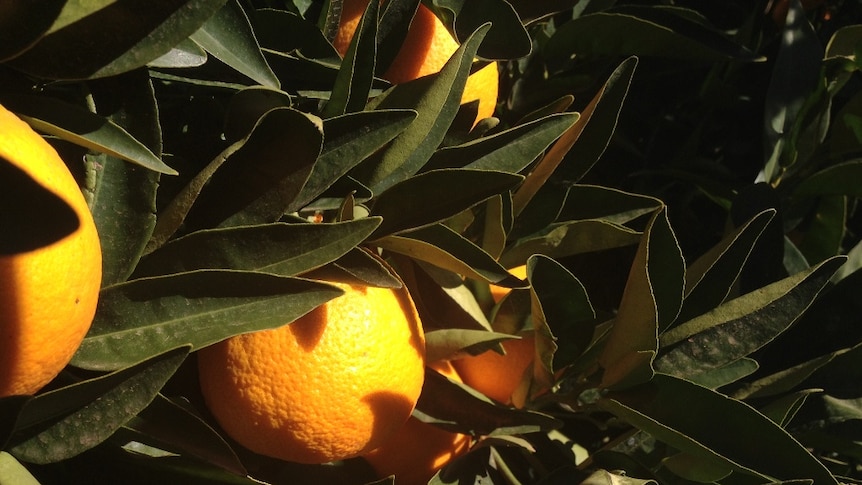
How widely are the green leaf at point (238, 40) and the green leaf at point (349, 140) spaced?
65mm

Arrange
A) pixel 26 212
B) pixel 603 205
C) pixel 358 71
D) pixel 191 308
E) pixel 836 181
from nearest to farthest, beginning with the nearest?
pixel 26 212 → pixel 191 308 → pixel 358 71 → pixel 603 205 → pixel 836 181

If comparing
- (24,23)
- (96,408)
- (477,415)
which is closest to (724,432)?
(477,415)

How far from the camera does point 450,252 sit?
0.87 m

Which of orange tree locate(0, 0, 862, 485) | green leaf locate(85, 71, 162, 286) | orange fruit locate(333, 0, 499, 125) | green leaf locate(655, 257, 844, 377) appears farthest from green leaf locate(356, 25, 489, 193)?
green leaf locate(655, 257, 844, 377)

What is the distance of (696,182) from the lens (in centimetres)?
129

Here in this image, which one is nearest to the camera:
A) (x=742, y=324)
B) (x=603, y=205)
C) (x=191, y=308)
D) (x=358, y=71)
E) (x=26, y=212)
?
(x=26, y=212)

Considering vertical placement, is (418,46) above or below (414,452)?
above

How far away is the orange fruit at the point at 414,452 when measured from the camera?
0.95 meters

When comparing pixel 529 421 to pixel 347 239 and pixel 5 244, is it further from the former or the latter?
pixel 5 244

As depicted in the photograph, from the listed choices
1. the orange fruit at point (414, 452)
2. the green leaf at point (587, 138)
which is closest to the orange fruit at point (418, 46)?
the green leaf at point (587, 138)

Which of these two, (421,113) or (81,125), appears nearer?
(81,125)

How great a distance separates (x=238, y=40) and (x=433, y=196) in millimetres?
225

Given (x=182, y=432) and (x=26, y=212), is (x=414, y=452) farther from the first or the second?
(x=26, y=212)

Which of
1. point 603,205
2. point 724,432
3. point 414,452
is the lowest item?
point 414,452
